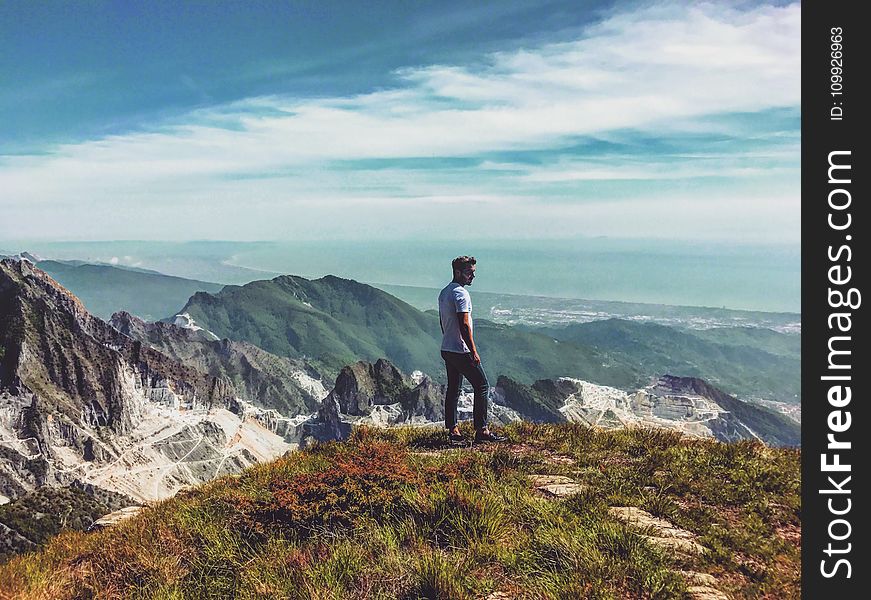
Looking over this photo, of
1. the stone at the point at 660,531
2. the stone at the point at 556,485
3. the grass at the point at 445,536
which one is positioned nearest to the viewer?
the grass at the point at 445,536

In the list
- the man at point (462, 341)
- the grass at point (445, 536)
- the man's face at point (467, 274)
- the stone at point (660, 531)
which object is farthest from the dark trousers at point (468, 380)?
the stone at point (660, 531)

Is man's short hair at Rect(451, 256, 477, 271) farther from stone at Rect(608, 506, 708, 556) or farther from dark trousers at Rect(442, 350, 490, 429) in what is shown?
stone at Rect(608, 506, 708, 556)

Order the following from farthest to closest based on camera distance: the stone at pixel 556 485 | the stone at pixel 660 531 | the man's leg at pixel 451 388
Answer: the man's leg at pixel 451 388
the stone at pixel 556 485
the stone at pixel 660 531

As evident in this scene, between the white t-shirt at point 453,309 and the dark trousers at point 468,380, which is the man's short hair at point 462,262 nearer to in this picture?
the white t-shirt at point 453,309

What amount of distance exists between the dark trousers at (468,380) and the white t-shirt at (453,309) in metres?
0.19

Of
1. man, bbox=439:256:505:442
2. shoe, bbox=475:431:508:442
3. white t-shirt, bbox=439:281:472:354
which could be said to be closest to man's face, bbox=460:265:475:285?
man, bbox=439:256:505:442

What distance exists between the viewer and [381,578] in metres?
6.16

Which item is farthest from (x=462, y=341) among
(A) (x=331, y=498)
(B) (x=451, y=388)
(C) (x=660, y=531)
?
(C) (x=660, y=531)

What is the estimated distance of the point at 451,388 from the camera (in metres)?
12.5

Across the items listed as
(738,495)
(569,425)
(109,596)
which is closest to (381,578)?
(109,596)

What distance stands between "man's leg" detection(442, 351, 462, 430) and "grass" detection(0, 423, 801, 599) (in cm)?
208

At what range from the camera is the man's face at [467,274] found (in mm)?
11883
